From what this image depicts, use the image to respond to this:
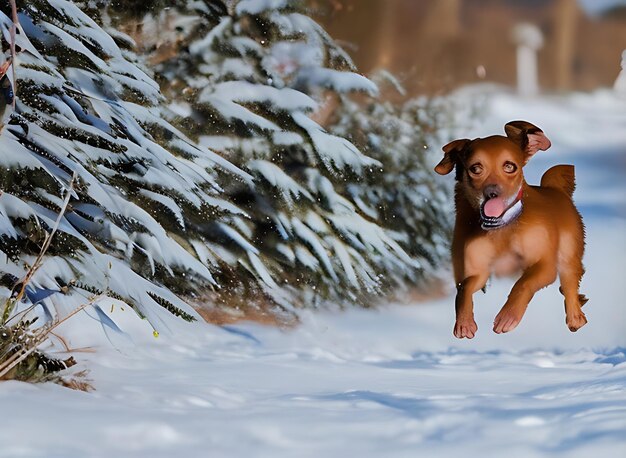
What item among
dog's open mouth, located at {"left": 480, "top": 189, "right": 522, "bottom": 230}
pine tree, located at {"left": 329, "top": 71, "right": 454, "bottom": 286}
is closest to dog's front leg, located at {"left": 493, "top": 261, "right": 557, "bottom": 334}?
dog's open mouth, located at {"left": 480, "top": 189, "right": 522, "bottom": 230}

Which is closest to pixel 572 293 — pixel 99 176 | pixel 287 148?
pixel 287 148

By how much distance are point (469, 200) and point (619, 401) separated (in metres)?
0.69

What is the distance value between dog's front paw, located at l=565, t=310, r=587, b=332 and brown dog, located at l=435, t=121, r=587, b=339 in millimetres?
79

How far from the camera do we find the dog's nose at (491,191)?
1.37 m

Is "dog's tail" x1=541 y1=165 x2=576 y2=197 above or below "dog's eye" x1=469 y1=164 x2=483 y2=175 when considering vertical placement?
above

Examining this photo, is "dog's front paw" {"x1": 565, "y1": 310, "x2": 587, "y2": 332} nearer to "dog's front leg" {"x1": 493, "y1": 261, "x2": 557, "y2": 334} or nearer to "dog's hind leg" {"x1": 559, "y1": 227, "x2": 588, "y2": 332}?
"dog's hind leg" {"x1": 559, "y1": 227, "x2": 588, "y2": 332}

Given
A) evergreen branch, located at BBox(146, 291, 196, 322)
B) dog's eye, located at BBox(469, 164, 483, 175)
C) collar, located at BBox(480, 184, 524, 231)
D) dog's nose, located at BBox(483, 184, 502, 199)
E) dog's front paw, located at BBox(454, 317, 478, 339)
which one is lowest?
dog's front paw, located at BBox(454, 317, 478, 339)

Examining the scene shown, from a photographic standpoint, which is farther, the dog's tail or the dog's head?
the dog's tail

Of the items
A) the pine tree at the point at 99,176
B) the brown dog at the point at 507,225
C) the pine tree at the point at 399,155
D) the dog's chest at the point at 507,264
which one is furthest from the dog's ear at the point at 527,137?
the pine tree at the point at 99,176

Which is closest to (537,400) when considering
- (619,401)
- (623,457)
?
(619,401)

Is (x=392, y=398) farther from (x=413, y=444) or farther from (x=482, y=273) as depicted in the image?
(x=482, y=273)

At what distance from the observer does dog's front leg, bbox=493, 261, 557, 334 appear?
1.44m

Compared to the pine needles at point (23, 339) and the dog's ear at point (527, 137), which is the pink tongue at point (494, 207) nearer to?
the dog's ear at point (527, 137)

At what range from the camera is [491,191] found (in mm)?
1373
